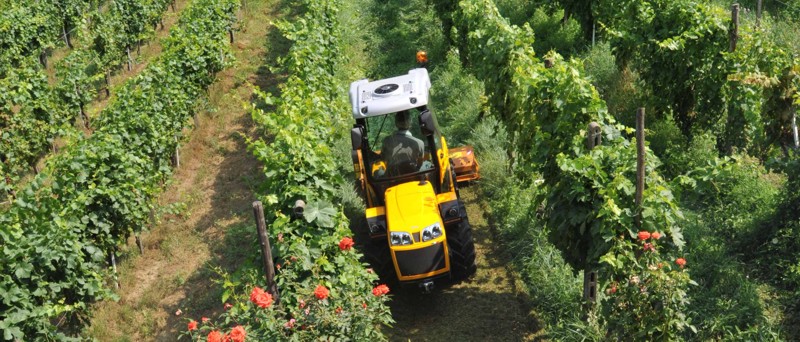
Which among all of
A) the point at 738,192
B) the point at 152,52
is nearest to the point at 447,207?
the point at 738,192

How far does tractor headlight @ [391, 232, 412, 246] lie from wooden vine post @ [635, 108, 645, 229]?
2.23 metres

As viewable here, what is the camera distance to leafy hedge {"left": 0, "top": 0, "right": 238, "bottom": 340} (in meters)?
6.52

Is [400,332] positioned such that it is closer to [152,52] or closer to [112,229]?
[112,229]

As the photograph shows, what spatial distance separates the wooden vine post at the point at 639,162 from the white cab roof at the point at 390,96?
261cm

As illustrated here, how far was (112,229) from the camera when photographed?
850 centimetres

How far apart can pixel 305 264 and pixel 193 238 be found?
407 centimetres

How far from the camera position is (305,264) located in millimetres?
6039

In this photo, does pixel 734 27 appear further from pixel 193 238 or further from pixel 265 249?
pixel 193 238

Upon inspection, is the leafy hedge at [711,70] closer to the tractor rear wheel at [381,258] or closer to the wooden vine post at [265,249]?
the tractor rear wheel at [381,258]

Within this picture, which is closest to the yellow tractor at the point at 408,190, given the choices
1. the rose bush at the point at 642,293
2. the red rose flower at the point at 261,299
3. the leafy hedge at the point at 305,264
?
the leafy hedge at the point at 305,264

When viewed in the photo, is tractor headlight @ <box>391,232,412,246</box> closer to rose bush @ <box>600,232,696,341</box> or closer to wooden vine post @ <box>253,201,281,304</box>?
wooden vine post @ <box>253,201,281,304</box>

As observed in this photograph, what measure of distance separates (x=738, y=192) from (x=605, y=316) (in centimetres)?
341

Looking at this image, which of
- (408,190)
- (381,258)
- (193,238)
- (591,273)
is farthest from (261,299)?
(193,238)

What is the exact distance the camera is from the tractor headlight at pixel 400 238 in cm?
688
